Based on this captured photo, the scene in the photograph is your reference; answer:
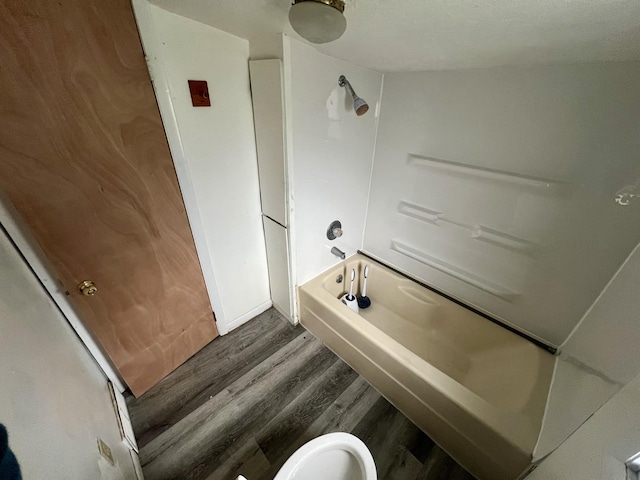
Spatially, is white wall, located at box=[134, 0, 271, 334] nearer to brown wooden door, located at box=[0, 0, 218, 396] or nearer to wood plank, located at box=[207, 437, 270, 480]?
brown wooden door, located at box=[0, 0, 218, 396]

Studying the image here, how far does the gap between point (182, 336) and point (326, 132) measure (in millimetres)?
1479

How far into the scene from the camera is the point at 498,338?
1.38 m

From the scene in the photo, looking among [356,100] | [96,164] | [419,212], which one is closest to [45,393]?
[96,164]

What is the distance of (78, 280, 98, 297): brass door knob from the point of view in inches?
37.6

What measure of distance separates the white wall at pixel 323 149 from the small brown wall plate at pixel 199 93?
0.36 metres

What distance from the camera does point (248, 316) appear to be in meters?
1.82

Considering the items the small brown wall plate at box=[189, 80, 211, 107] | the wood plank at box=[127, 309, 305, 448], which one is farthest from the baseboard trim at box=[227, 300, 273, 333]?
the small brown wall plate at box=[189, 80, 211, 107]

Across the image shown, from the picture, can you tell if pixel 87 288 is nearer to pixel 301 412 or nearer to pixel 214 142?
pixel 214 142

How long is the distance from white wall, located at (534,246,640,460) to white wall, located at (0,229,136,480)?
147 centimetres

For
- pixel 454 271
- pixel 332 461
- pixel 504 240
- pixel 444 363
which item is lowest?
pixel 444 363

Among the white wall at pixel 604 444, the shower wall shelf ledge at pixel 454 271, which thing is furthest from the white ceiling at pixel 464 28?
the shower wall shelf ledge at pixel 454 271

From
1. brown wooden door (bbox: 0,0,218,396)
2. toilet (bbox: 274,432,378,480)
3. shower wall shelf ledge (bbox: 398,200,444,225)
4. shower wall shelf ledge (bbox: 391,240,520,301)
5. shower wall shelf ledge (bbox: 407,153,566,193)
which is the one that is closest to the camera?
brown wooden door (bbox: 0,0,218,396)

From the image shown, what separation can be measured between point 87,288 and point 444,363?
6.29ft

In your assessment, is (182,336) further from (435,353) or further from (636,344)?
(636,344)
